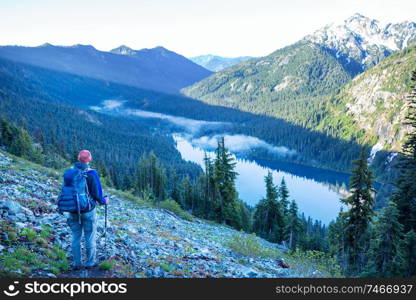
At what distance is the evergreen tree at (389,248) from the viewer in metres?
19.5

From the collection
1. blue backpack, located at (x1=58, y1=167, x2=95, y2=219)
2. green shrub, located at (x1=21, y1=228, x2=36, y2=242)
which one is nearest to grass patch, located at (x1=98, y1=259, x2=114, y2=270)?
blue backpack, located at (x1=58, y1=167, x2=95, y2=219)

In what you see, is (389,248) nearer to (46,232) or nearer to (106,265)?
(106,265)

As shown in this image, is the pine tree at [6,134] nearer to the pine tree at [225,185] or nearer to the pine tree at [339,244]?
the pine tree at [225,185]

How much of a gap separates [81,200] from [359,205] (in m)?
26.2

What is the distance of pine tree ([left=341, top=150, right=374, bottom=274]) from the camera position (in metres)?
26.5

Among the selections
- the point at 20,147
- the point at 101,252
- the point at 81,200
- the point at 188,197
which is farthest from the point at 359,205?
the point at 20,147

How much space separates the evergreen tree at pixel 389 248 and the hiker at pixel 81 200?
64.3ft

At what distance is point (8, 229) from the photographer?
9.89 metres

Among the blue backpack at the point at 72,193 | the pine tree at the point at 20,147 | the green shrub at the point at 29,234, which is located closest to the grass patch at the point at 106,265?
the blue backpack at the point at 72,193

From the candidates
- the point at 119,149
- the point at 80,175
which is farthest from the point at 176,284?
the point at 119,149

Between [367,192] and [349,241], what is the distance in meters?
5.52

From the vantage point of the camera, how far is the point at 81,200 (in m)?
8.35

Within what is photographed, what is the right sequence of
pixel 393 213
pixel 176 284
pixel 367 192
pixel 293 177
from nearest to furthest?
pixel 176 284
pixel 393 213
pixel 367 192
pixel 293 177

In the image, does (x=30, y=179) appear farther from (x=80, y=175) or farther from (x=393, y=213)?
(x=393, y=213)
